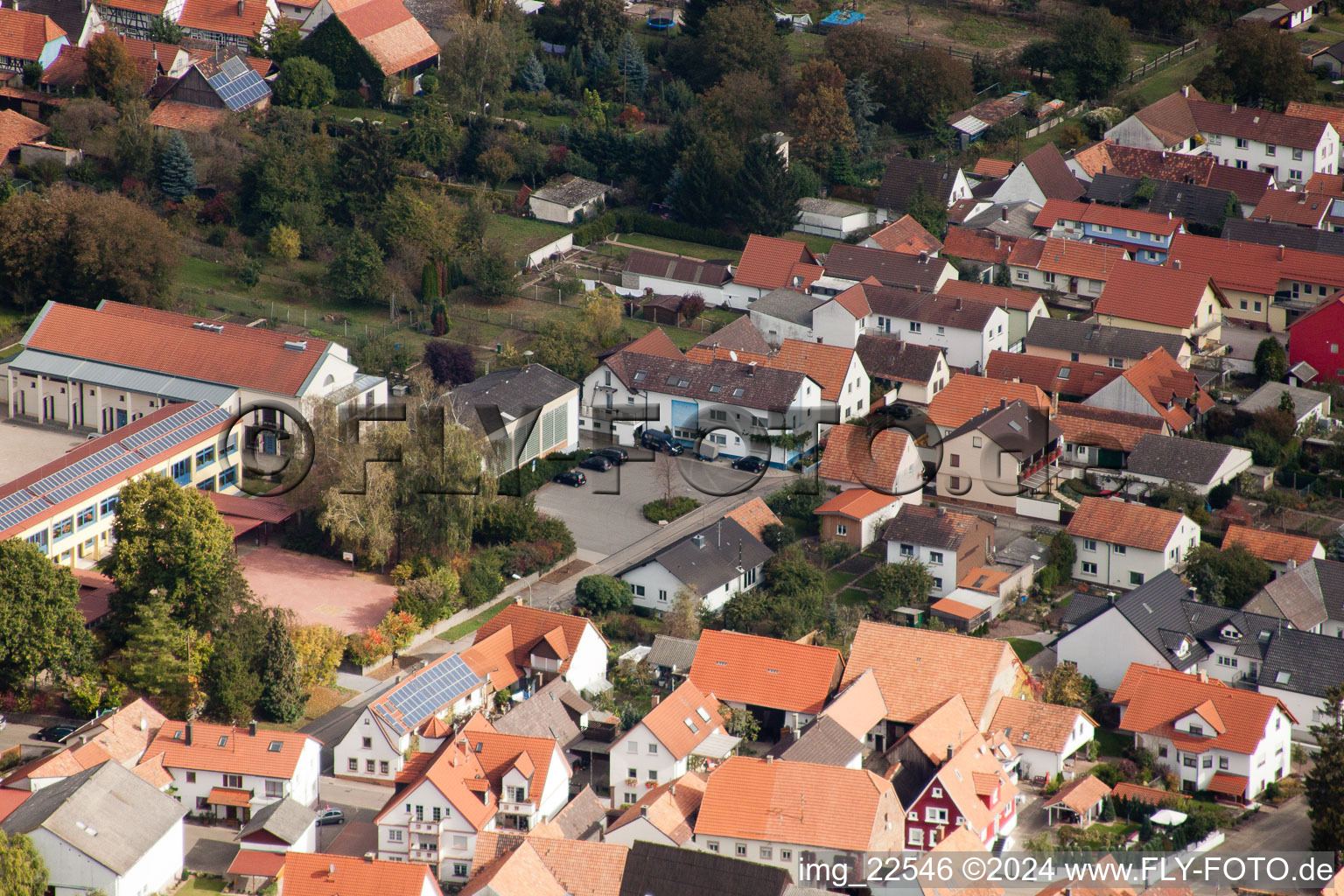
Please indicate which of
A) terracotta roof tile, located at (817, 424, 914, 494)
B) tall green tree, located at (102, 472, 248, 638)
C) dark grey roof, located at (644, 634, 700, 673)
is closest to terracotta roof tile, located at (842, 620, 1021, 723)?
dark grey roof, located at (644, 634, 700, 673)

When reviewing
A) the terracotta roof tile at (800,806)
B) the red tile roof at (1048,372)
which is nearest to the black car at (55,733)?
the terracotta roof tile at (800,806)

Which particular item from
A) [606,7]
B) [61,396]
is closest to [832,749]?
[61,396]

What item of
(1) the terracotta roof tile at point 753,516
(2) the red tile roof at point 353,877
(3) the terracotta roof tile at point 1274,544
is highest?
(3) the terracotta roof tile at point 1274,544

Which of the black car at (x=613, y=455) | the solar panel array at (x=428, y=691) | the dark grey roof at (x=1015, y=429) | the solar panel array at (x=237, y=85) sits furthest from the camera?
the solar panel array at (x=237, y=85)

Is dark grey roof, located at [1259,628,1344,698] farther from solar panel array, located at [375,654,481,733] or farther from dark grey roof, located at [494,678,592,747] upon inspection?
solar panel array, located at [375,654,481,733]

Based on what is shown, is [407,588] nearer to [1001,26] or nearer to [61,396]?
[61,396]

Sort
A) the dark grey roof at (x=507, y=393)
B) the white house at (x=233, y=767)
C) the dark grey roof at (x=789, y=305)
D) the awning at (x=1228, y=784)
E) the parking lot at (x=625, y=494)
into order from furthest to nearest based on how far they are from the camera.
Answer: the dark grey roof at (x=789, y=305)
the dark grey roof at (x=507, y=393)
the parking lot at (x=625, y=494)
the awning at (x=1228, y=784)
the white house at (x=233, y=767)

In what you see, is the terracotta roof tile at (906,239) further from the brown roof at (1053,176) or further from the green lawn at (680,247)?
the brown roof at (1053,176)
